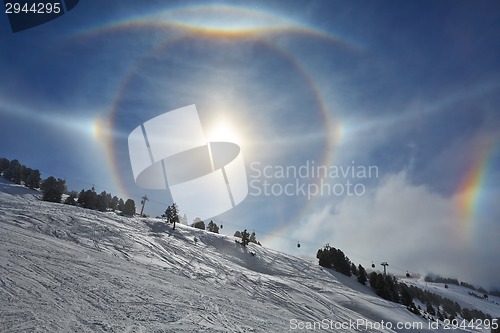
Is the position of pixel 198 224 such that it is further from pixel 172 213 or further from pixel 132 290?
pixel 132 290

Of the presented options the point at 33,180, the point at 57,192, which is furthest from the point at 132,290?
the point at 33,180

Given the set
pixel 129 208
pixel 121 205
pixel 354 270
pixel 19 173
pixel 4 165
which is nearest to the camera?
pixel 129 208

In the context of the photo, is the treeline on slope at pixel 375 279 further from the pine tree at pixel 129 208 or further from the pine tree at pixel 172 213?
the pine tree at pixel 129 208

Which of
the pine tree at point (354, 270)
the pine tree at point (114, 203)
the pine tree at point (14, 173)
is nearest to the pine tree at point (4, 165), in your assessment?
the pine tree at point (14, 173)

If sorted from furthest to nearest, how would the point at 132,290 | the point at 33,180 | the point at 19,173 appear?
the point at 19,173 → the point at 33,180 → the point at 132,290

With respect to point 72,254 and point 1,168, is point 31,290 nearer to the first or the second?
point 72,254
